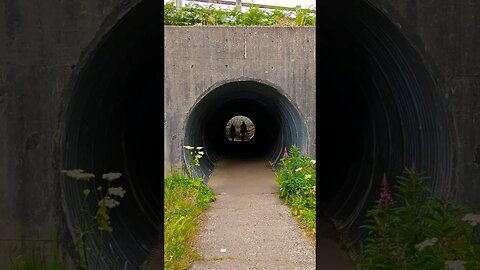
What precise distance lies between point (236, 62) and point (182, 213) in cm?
428

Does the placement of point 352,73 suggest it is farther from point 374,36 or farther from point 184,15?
point 184,15

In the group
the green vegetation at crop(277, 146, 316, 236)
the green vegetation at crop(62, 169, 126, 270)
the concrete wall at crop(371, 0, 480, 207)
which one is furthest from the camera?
the green vegetation at crop(277, 146, 316, 236)

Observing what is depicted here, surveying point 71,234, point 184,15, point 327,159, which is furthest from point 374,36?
point 184,15

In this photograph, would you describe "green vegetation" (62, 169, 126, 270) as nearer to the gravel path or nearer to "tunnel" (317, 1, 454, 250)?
"tunnel" (317, 1, 454, 250)

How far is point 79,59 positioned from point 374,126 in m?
3.45

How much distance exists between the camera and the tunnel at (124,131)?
3715mm

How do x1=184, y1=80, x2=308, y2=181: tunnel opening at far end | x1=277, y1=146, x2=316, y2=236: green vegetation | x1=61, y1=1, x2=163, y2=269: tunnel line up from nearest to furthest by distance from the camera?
x1=61, y1=1, x2=163, y2=269: tunnel < x1=277, y1=146, x2=316, y2=236: green vegetation < x1=184, y1=80, x2=308, y2=181: tunnel opening at far end

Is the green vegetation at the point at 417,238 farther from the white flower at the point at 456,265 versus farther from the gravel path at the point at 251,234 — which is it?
the gravel path at the point at 251,234

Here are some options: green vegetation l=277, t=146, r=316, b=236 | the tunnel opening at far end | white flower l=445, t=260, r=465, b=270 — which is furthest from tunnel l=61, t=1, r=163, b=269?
the tunnel opening at far end

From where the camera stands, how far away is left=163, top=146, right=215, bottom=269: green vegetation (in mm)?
6258

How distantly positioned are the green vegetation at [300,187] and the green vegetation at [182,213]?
1355mm

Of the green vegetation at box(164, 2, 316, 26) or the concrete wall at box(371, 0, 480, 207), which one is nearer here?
the concrete wall at box(371, 0, 480, 207)

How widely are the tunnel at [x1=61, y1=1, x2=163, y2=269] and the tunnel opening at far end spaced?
15.6 feet

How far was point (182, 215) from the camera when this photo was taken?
8461 millimetres
